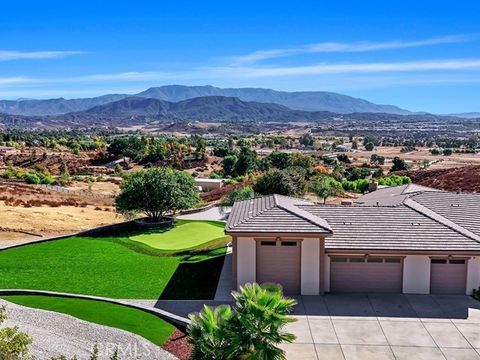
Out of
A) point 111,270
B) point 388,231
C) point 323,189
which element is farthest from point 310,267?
point 323,189

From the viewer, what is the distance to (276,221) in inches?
758

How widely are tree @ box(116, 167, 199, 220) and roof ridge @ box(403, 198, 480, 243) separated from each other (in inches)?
569

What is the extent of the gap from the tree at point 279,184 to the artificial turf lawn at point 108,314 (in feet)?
62.9

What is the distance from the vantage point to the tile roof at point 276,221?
61.3ft

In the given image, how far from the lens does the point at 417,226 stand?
1969 cm

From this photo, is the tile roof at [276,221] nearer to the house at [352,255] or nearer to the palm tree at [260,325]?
the house at [352,255]

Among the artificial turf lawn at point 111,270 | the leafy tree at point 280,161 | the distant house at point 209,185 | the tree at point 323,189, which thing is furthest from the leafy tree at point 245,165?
the artificial turf lawn at point 111,270

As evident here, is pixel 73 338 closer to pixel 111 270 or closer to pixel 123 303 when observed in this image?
pixel 123 303

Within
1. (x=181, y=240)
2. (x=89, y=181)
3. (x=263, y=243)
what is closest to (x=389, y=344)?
(x=263, y=243)

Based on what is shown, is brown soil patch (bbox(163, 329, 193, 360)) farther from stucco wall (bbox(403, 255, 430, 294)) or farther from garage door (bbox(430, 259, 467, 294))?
garage door (bbox(430, 259, 467, 294))

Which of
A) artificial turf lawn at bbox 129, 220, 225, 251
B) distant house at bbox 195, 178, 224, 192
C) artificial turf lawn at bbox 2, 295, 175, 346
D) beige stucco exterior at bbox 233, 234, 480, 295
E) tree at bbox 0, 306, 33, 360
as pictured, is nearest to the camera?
tree at bbox 0, 306, 33, 360

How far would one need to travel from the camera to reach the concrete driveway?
1447 centimetres

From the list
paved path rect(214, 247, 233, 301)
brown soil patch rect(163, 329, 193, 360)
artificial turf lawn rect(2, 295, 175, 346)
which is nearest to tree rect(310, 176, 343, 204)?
paved path rect(214, 247, 233, 301)

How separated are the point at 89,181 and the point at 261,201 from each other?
186ft
